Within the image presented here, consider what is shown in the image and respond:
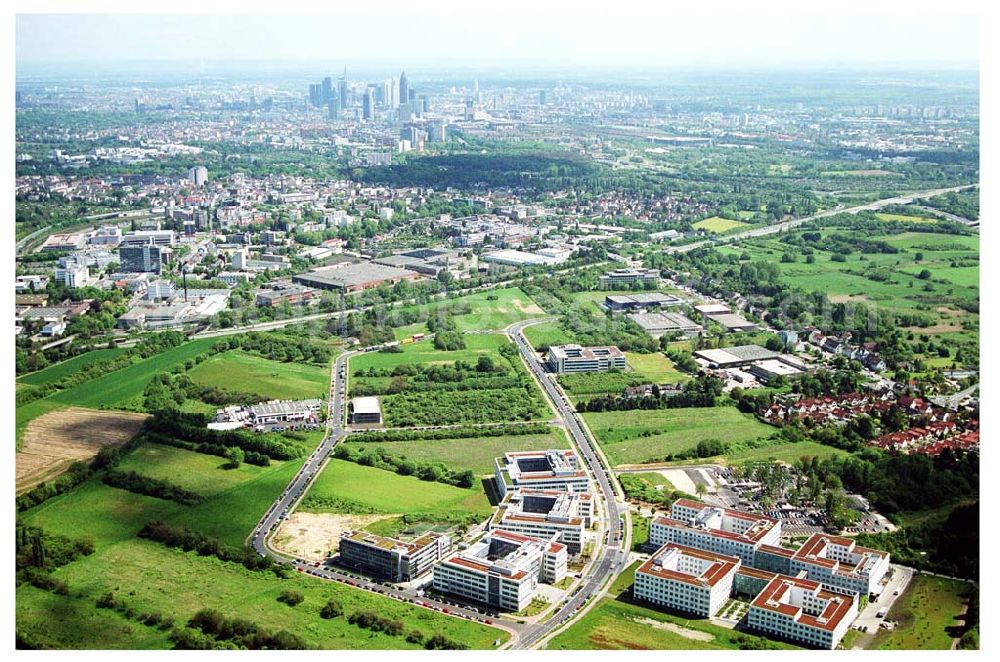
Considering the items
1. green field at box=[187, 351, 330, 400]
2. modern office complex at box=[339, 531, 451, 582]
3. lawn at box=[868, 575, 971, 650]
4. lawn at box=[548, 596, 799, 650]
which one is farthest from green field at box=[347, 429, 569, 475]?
lawn at box=[868, 575, 971, 650]

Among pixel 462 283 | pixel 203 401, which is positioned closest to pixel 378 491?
pixel 203 401

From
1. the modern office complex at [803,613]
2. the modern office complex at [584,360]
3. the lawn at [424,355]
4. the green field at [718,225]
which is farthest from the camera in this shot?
the green field at [718,225]

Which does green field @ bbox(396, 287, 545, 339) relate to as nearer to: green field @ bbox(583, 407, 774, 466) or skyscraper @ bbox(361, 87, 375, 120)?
green field @ bbox(583, 407, 774, 466)

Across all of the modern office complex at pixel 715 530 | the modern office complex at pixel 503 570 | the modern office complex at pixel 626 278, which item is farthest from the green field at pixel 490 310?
the modern office complex at pixel 503 570

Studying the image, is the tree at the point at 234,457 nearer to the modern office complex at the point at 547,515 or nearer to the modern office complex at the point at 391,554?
the modern office complex at the point at 391,554

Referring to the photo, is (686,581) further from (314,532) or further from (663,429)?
(663,429)

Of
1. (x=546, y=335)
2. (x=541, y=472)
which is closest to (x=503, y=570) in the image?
(x=541, y=472)
